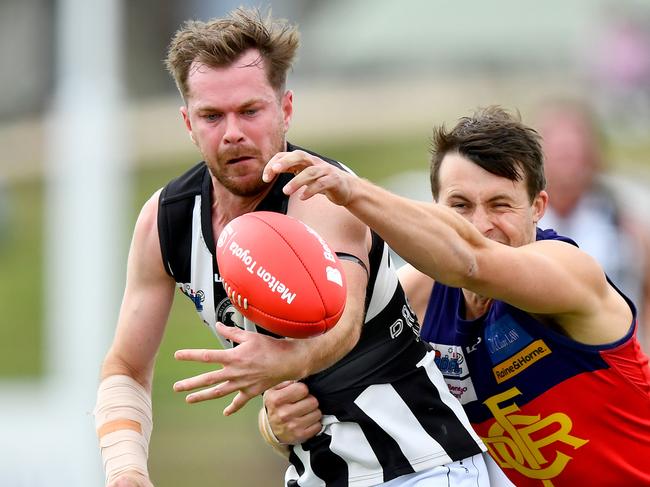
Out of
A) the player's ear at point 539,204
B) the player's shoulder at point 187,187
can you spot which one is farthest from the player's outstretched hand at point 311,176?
the player's ear at point 539,204

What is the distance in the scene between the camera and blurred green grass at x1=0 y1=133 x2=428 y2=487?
13.2 metres

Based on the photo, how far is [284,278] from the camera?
355cm

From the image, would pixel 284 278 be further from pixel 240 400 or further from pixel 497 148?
pixel 497 148

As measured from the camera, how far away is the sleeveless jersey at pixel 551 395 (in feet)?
14.7

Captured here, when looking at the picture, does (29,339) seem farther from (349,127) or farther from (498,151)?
(498,151)

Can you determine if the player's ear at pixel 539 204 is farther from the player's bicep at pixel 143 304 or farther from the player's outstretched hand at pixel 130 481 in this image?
the player's outstretched hand at pixel 130 481

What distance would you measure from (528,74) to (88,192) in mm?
8074

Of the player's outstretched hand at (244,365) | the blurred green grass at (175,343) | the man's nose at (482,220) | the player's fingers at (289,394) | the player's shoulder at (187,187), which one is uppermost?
the player's shoulder at (187,187)

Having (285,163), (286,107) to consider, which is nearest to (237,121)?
(286,107)

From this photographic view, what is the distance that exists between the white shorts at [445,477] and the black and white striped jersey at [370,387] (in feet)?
0.09

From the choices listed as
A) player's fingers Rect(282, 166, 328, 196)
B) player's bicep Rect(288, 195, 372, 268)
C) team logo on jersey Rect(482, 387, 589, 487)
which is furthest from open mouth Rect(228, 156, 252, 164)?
team logo on jersey Rect(482, 387, 589, 487)

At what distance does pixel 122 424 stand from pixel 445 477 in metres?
1.22

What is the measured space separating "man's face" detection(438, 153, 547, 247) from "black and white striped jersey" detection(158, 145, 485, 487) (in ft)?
1.27

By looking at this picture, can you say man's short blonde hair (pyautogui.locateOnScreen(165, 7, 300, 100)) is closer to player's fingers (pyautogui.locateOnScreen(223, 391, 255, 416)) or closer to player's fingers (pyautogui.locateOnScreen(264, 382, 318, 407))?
player's fingers (pyautogui.locateOnScreen(264, 382, 318, 407))
